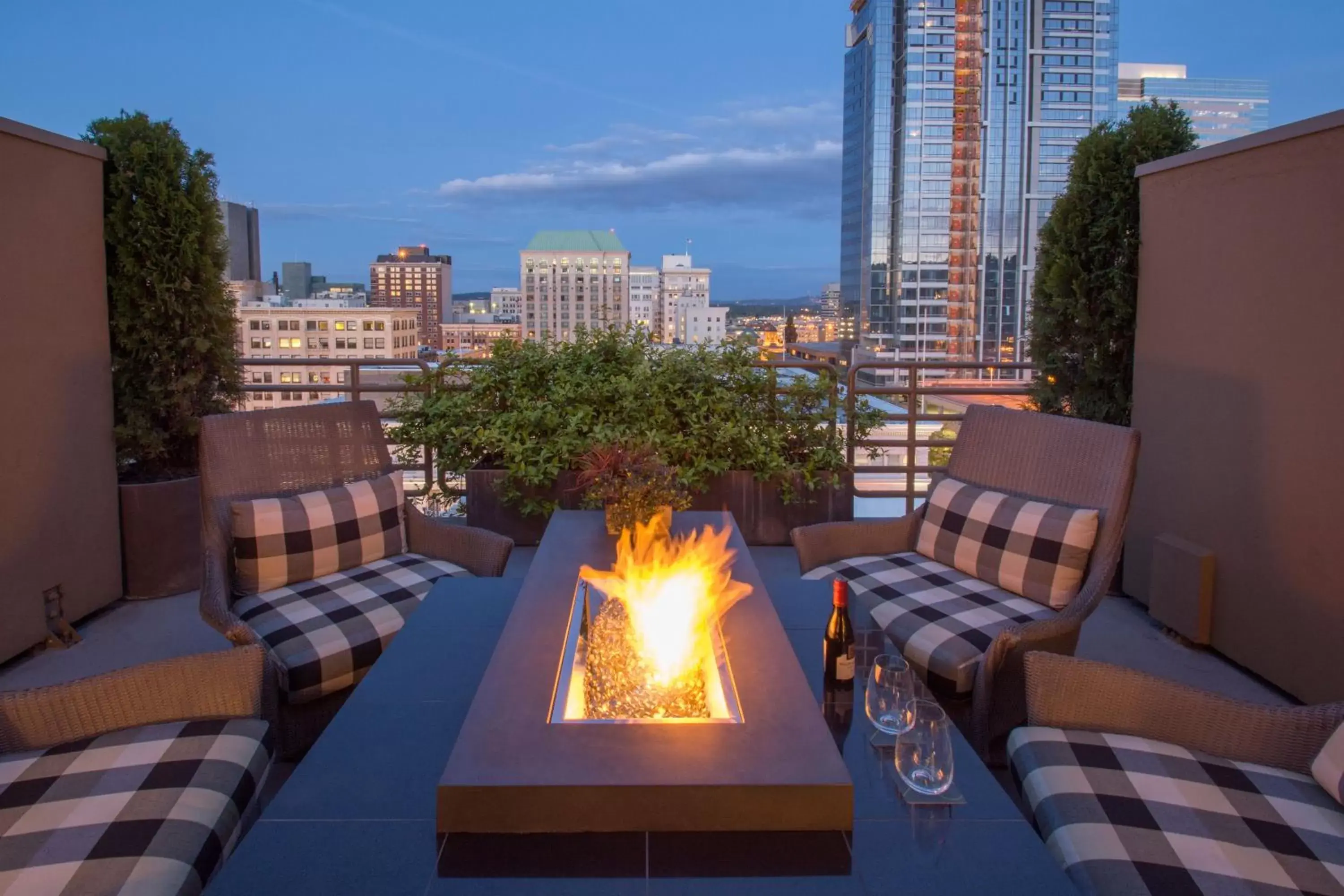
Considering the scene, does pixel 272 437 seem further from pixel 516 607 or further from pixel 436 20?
pixel 436 20

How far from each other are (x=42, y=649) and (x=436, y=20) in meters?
15.2

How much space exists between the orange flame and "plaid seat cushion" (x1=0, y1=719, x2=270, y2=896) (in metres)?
0.78

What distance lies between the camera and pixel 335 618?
263 centimetres

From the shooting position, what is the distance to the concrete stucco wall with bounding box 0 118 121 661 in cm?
332

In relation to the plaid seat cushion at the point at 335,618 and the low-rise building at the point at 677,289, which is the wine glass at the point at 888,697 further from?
the low-rise building at the point at 677,289

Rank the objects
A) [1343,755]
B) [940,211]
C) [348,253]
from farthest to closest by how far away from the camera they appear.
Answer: [348,253], [940,211], [1343,755]

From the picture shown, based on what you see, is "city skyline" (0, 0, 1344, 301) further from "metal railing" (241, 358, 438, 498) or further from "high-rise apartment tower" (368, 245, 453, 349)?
"metal railing" (241, 358, 438, 498)

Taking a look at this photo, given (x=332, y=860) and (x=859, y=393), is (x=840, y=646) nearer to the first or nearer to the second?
(x=332, y=860)

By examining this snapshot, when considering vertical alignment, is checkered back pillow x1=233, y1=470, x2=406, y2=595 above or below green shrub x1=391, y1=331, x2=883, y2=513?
below

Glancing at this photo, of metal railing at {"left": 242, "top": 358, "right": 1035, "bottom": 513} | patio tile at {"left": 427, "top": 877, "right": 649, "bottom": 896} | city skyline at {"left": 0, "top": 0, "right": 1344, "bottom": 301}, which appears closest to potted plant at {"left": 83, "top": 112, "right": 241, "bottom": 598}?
metal railing at {"left": 242, "top": 358, "right": 1035, "bottom": 513}

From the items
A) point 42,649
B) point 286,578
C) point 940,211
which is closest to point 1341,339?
point 286,578

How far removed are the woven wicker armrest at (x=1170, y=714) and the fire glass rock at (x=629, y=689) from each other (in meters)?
0.73

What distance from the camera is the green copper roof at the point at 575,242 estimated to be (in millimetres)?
7453

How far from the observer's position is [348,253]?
19.8m
